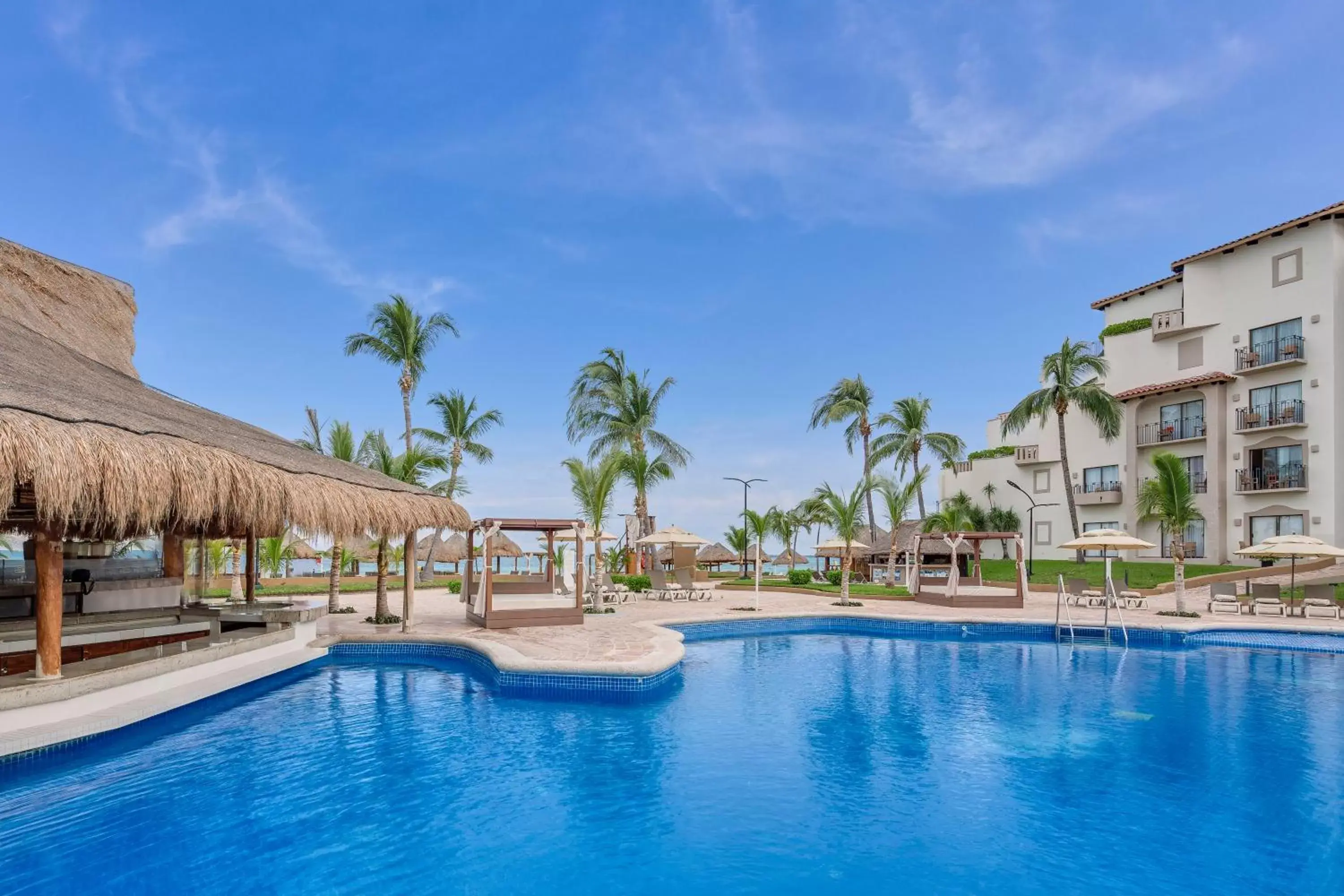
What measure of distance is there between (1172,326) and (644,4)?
2504 centimetres

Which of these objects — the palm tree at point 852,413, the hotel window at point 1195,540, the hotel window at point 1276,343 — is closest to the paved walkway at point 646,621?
the hotel window at point 1195,540

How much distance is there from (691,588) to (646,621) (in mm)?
6351

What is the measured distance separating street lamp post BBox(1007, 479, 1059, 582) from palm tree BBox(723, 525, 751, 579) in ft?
41.7

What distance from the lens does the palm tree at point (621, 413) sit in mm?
26328

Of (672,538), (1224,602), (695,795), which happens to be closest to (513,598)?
(672,538)

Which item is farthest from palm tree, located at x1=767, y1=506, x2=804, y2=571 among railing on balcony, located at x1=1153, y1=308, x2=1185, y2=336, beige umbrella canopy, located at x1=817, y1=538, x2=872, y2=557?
railing on balcony, located at x1=1153, y1=308, x2=1185, y2=336

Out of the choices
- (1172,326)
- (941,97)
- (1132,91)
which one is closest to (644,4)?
(941,97)

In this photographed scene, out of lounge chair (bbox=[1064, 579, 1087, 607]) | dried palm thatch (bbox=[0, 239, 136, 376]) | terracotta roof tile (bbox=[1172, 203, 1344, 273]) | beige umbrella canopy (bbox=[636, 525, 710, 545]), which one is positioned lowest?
lounge chair (bbox=[1064, 579, 1087, 607])

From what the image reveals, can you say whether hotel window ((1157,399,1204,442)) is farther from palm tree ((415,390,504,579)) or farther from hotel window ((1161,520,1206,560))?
palm tree ((415,390,504,579))

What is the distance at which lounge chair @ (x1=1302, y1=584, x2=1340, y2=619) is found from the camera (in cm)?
1638

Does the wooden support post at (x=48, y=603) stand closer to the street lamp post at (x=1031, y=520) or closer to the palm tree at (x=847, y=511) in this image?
the palm tree at (x=847, y=511)

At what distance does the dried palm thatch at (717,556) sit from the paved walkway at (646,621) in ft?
47.9

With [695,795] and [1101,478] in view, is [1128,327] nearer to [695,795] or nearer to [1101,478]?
[1101,478]

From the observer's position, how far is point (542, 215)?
2170 cm
